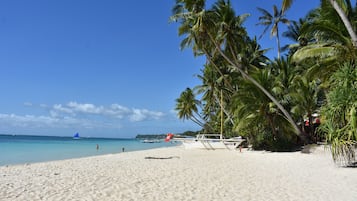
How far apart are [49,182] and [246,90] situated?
1392cm

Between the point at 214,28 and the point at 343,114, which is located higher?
the point at 214,28

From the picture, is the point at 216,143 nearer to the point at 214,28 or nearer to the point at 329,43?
the point at 214,28

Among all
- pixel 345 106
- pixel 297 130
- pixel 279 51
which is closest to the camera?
pixel 345 106

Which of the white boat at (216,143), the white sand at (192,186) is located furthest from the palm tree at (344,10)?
the white boat at (216,143)

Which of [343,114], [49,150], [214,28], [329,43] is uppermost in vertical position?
[214,28]

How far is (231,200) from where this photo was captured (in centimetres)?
591

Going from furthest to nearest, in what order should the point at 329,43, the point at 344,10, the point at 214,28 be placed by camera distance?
the point at 214,28 → the point at 329,43 → the point at 344,10

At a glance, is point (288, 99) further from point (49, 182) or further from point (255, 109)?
point (49, 182)

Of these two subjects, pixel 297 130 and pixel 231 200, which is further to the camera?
pixel 297 130

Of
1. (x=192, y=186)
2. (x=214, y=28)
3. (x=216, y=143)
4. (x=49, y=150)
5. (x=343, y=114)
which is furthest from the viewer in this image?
(x=49, y=150)

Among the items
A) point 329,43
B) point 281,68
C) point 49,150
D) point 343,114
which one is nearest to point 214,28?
point 281,68

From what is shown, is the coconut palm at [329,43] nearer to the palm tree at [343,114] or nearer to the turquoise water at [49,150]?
the palm tree at [343,114]

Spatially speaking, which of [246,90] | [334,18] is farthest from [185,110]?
[334,18]

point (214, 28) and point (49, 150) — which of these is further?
point (49, 150)
